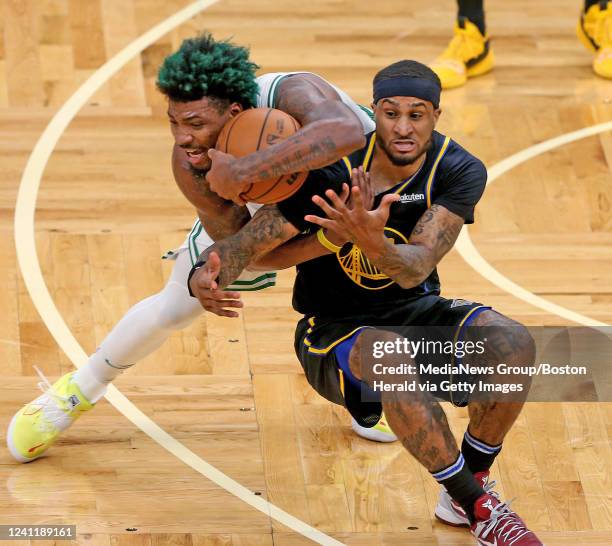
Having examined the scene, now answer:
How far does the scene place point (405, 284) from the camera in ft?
15.9

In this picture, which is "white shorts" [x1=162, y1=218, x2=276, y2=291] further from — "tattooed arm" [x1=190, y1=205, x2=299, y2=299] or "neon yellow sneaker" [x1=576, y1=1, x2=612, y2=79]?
"neon yellow sneaker" [x1=576, y1=1, x2=612, y2=79]

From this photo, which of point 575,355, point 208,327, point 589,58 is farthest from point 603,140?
point 208,327

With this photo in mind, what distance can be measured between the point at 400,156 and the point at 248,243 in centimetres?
62

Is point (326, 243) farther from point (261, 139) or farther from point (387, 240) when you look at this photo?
point (261, 139)

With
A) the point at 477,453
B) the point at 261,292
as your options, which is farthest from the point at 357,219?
the point at 261,292

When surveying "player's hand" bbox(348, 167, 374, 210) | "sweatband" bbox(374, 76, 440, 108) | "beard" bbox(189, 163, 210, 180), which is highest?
"sweatband" bbox(374, 76, 440, 108)

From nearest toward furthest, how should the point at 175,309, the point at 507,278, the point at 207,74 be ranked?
the point at 207,74 → the point at 175,309 → the point at 507,278

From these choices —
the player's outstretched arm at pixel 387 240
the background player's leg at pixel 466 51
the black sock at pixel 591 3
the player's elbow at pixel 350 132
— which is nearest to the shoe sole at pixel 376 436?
the player's outstretched arm at pixel 387 240

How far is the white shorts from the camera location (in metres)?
5.40

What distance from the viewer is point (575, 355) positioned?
250 inches

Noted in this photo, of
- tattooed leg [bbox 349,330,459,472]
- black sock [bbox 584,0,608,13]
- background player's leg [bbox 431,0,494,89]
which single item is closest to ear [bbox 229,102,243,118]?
tattooed leg [bbox 349,330,459,472]

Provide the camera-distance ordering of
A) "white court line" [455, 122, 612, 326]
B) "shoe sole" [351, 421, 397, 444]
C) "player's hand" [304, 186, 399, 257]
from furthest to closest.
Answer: "white court line" [455, 122, 612, 326], "shoe sole" [351, 421, 397, 444], "player's hand" [304, 186, 399, 257]

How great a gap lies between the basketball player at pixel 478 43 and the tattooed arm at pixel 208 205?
12.6 ft

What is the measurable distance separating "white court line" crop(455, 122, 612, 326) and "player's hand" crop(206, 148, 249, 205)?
2.47 meters
